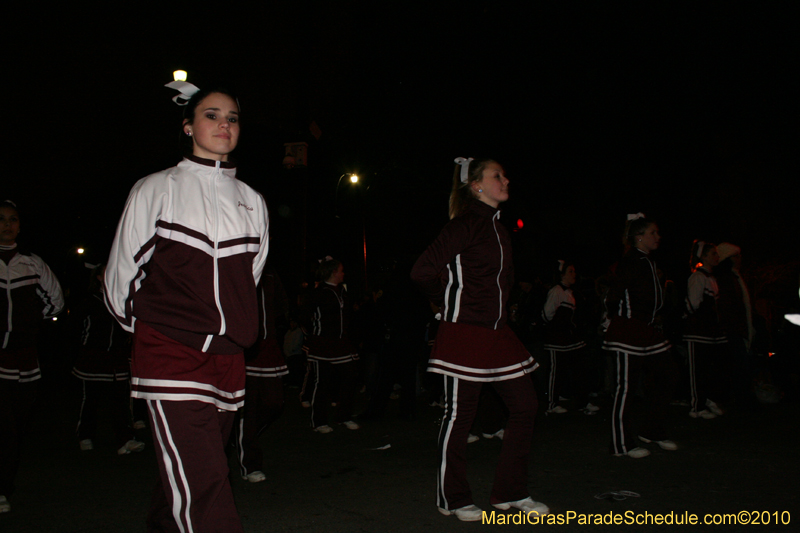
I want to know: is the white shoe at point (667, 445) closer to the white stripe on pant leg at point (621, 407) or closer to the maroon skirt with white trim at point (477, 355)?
the white stripe on pant leg at point (621, 407)

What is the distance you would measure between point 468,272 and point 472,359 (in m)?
0.55

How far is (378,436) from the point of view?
685 cm

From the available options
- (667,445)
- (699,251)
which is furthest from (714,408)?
(667,445)

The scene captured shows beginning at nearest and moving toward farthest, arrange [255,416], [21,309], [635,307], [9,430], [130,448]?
[9,430], [21,309], [255,416], [635,307], [130,448]

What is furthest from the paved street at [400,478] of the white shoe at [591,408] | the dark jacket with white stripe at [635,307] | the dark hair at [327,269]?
the dark hair at [327,269]

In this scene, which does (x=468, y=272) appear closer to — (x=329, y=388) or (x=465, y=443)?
(x=465, y=443)

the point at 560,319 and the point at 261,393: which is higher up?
the point at 560,319

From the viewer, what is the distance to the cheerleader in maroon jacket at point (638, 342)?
5352mm

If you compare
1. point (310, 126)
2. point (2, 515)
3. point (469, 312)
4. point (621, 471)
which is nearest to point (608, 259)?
point (310, 126)

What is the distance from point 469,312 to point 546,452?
2439 millimetres

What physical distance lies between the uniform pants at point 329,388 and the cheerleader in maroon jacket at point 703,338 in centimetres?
406

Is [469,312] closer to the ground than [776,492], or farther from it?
farther from it

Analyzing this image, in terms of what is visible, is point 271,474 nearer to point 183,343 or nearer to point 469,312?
point 469,312

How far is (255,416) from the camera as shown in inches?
202
